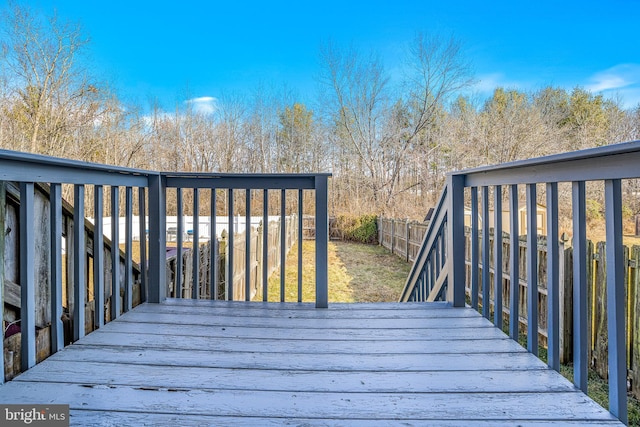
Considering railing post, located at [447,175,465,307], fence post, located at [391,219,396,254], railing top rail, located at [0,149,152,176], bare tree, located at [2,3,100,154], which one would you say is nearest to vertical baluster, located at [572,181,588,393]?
railing post, located at [447,175,465,307]

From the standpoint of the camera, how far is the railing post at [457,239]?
2406mm

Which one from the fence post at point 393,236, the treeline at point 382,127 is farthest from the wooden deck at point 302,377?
the treeline at point 382,127

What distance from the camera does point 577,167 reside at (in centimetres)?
129

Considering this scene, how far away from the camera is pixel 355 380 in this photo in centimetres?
143

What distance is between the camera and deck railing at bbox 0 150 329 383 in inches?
57.1

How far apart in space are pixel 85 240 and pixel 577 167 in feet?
8.04

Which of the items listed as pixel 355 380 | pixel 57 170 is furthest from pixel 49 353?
pixel 355 380

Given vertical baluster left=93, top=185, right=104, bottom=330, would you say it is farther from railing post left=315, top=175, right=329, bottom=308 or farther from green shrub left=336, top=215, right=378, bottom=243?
green shrub left=336, top=215, right=378, bottom=243

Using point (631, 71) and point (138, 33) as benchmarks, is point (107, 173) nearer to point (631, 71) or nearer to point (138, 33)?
point (138, 33)

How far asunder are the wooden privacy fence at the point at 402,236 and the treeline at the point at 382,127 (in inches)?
90.6

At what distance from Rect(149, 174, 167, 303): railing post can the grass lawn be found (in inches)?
138

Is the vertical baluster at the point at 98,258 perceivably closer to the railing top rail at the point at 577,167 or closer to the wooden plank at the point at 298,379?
the wooden plank at the point at 298,379

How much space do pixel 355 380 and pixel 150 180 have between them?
187 centimetres

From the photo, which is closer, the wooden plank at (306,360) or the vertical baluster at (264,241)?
the wooden plank at (306,360)
